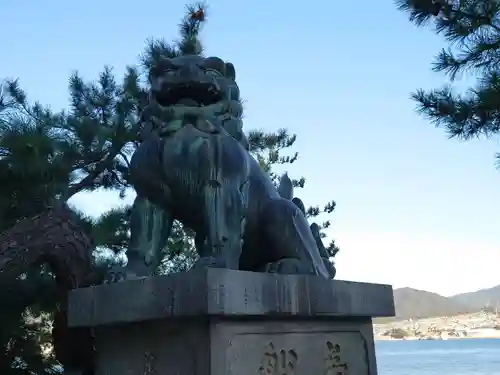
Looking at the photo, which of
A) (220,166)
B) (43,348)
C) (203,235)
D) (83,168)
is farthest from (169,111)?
(43,348)

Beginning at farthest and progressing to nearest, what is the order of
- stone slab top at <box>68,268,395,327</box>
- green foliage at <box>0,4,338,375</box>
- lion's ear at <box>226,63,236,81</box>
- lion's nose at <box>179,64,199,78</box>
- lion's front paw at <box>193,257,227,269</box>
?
green foliage at <box>0,4,338,375</box>, lion's ear at <box>226,63,236,81</box>, lion's nose at <box>179,64,199,78</box>, lion's front paw at <box>193,257,227,269</box>, stone slab top at <box>68,268,395,327</box>

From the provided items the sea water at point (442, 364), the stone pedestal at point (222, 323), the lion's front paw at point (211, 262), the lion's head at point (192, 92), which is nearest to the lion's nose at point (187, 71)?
the lion's head at point (192, 92)

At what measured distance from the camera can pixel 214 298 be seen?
6.20 ft

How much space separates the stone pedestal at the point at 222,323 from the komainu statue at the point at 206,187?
0.17 meters

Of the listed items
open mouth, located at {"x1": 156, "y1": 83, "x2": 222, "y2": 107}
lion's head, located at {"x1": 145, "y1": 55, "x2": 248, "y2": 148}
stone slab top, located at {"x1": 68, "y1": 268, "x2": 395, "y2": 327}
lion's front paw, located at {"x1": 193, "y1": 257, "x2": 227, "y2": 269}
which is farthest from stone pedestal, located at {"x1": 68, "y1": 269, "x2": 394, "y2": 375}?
open mouth, located at {"x1": 156, "y1": 83, "x2": 222, "y2": 107}

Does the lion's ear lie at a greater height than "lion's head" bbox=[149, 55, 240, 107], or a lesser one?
greater

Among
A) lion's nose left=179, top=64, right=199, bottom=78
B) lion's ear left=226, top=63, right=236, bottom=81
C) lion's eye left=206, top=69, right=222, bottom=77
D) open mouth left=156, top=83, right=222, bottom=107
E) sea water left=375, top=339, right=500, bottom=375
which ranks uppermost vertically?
lion's ear left=226, top=63, right=236, bottom=81

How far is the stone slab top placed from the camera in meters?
1.92

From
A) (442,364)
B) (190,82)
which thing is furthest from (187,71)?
(442,364)

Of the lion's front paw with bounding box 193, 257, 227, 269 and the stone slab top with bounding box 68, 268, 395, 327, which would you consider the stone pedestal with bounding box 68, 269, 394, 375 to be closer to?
the stone slab top with bounding box 68, 268, 395, 327

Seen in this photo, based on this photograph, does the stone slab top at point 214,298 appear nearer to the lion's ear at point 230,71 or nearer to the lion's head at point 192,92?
the lion's head at point 192,92

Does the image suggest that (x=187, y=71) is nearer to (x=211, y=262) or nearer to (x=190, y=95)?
(x=190, y=95)

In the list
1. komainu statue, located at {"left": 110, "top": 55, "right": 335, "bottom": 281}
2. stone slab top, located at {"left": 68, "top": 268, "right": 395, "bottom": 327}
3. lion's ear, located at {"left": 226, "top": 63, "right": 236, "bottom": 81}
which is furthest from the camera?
lion's ear, located at {"left": 226, "top": 63, "right": 236, "bottom": 81}

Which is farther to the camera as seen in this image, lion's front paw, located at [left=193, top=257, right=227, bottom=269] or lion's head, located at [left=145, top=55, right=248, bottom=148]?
lion's head, located at [left=145, top=55, right=248, bottom=148]
